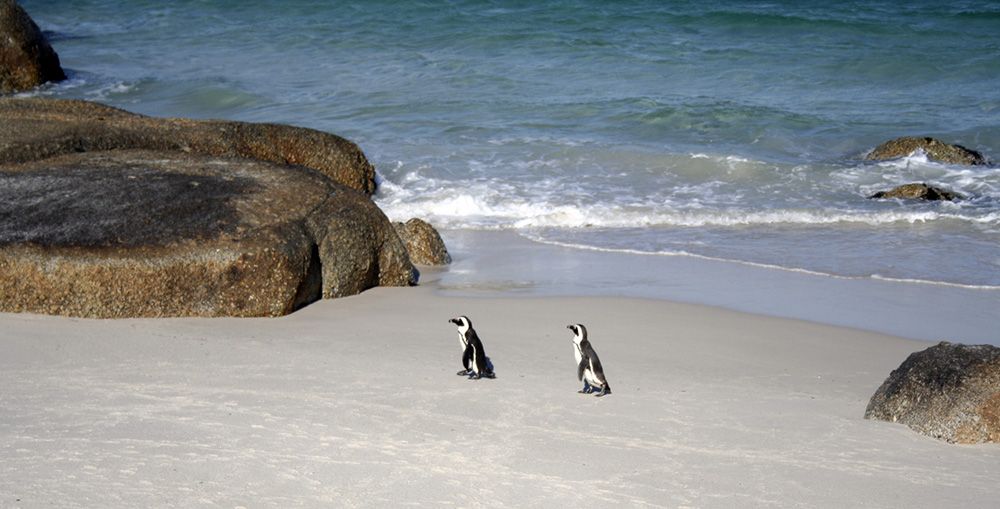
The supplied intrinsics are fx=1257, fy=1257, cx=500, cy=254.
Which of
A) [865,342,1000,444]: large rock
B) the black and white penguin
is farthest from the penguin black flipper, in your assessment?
[865,342,1000,444]: large rock

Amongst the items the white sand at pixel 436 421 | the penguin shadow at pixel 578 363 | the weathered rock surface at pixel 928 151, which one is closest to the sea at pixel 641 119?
the weathered rock surface at pixel 928 151

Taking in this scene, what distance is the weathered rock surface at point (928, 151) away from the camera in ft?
51.7

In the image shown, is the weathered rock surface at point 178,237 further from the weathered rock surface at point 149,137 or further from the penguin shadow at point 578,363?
the penguin shadow at point 578,363

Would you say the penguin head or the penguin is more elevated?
the penguin head

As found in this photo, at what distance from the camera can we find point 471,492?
5312mm

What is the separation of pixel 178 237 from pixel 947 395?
4648mm

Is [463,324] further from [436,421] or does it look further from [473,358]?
[436,421]

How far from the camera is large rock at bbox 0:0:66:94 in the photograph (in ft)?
64.8

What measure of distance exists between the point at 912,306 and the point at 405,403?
488 centimetres

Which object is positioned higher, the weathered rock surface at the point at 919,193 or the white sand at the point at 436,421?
the weathered rock surface at the point at 919,193

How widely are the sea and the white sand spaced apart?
1664mm

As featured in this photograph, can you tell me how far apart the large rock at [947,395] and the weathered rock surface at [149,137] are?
4859 mm

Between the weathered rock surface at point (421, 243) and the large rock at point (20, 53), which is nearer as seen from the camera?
the weathered rock surface at point (421, 243)

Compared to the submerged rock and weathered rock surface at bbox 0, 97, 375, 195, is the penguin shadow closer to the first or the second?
the submerged rock
